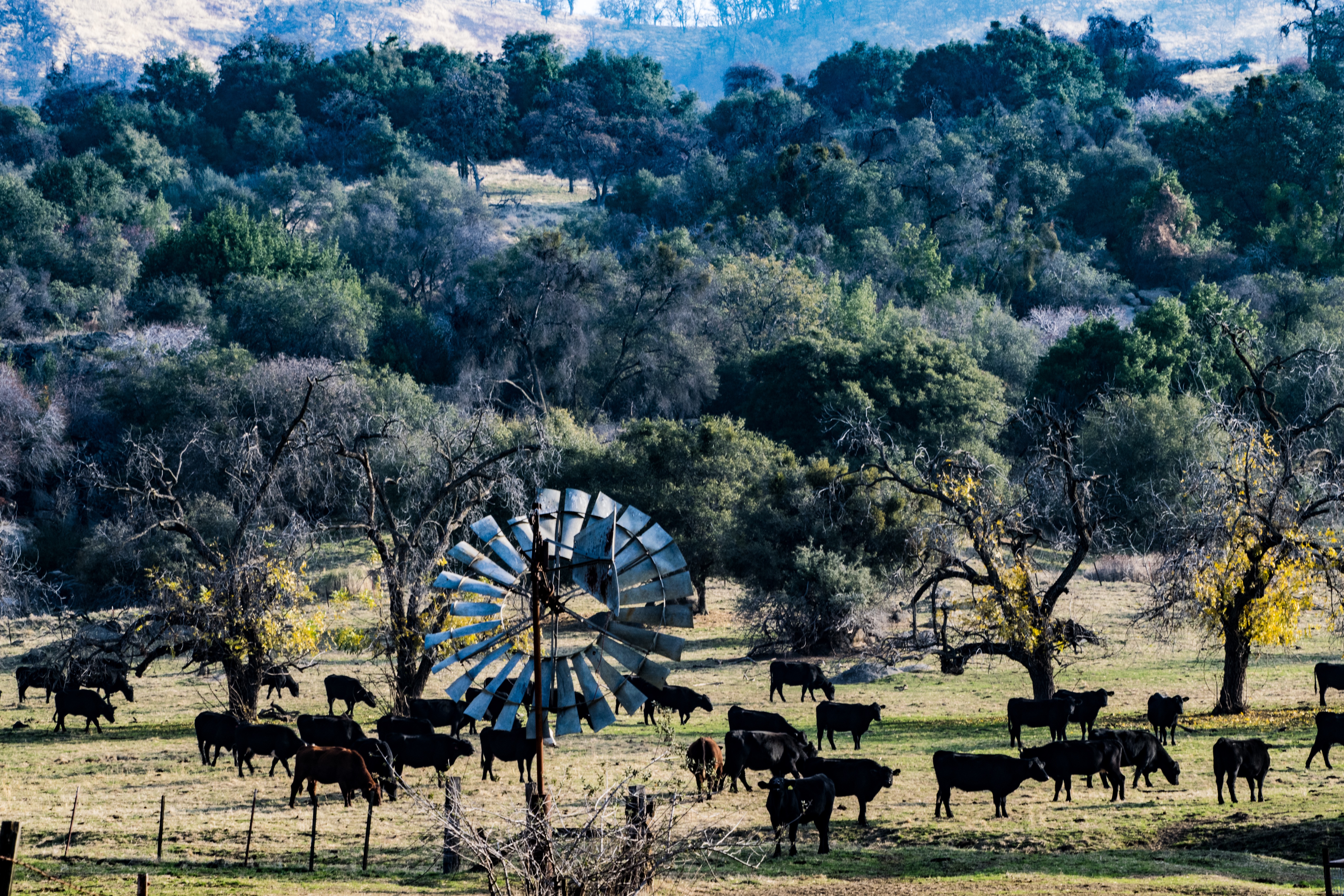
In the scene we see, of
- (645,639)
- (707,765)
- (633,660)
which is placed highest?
(645,639)

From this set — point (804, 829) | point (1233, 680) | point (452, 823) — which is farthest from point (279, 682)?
point (452, 823)

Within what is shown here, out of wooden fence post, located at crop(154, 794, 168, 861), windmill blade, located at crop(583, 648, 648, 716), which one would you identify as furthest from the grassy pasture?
windmill blade, located at crop(583, 648, 648, 716)

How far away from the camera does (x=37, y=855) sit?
17359 mm

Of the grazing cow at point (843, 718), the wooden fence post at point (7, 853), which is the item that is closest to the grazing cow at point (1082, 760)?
the grazing cow at point (843, 718)

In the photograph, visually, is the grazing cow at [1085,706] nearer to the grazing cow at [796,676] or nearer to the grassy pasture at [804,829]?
the grassy pasture at [804,829]

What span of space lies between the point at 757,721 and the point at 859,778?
5782 millimetres

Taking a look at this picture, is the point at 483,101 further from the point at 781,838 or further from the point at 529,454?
the point at 781,838

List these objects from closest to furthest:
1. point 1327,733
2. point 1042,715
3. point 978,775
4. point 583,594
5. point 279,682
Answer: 1. point 583,594
2. point 978,775
3. point 1327,733
4. point 1042,715
5. point 279,682

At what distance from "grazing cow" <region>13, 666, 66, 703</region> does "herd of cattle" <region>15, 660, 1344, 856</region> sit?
1.39 metres

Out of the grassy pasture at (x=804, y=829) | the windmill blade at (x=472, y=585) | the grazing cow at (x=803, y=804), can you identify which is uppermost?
the windmill blade at (x=472, y=585)

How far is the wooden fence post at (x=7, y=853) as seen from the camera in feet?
37.0

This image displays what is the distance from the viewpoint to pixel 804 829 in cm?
1950

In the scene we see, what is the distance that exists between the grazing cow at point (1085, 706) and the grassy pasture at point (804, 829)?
1.13m

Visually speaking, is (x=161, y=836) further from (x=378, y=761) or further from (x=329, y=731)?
(x=329, y=731)
